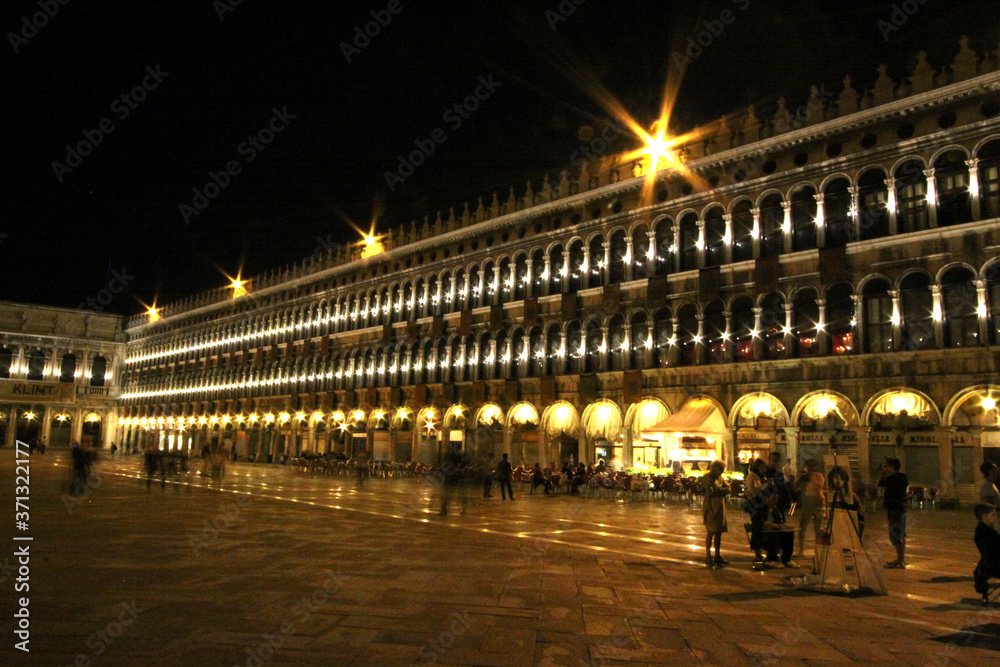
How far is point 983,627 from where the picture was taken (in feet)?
25.1

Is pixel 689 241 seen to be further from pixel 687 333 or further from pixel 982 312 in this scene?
pixel 982 312

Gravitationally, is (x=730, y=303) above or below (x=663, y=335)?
above

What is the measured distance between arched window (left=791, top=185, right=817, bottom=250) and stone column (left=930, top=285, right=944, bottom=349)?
14.9 feet

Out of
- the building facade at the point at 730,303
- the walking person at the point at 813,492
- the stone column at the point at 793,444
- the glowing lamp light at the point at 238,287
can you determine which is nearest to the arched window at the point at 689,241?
the building facade at the point at 730,303

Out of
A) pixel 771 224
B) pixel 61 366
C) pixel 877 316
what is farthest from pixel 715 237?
pixel 61 366

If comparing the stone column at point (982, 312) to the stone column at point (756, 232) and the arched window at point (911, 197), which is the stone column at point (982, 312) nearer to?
Result: the arched window at point (911, 197)

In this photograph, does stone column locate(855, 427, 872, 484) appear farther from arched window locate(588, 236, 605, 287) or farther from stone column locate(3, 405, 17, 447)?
stone column locate(3, 405, 17, 447)

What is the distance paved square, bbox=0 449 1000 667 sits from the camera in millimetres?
6277

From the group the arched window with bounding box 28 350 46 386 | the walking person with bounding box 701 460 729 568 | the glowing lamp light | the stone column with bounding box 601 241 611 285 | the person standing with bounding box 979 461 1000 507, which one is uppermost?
the glowing lamp light

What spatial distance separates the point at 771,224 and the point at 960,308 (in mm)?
7331

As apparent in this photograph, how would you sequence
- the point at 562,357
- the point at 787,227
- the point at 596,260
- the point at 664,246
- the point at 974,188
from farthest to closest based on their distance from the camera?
the point at 562,357 < the point at 596,260 < the point at 664,246 < the point at 787,227 < the point at 974,188

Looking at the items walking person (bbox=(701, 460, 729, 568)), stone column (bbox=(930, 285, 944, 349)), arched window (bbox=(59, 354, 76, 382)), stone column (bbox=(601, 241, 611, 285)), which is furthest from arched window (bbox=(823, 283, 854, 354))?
arched window (bbox=(59, 354, 76, 382))

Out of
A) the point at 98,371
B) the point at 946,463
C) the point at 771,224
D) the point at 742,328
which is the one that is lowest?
the point at 946,463

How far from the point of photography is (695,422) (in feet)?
85.6
